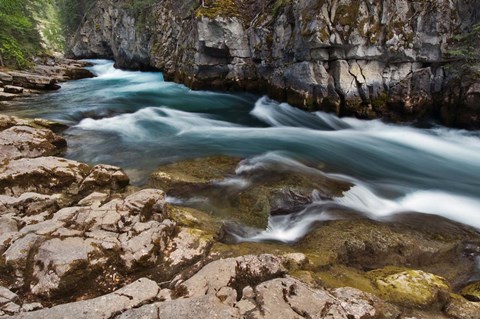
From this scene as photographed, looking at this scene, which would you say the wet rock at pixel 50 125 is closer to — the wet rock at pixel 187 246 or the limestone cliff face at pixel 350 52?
the limestone cliff face at pixel 350 52

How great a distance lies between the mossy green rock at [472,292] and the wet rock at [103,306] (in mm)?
4166

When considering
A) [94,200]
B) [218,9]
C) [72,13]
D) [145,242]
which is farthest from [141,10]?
[145,242]

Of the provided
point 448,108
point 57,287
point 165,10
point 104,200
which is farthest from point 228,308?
point 165,10

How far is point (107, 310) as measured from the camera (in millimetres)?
3496

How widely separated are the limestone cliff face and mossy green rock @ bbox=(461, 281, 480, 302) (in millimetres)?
7952

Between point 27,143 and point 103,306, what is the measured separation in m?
6.46

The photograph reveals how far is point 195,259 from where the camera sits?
185 inches

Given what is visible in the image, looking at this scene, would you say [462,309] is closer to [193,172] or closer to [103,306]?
[103,306]

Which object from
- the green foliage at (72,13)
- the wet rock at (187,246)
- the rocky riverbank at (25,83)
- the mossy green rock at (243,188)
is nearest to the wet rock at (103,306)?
the wet rock at (187,246)

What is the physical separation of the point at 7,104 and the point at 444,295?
17.6 m

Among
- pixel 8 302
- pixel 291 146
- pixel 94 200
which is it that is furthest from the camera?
pixel 291 146

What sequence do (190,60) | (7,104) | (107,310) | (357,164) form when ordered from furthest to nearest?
1. (190,60)
2. (7,104)
3. (357,164)
4. (107,310)

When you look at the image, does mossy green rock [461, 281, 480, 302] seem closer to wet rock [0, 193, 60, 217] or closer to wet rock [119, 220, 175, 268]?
wet rock [119, 220, 175, 268]

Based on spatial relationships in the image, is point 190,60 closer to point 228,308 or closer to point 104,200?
point 104,200
